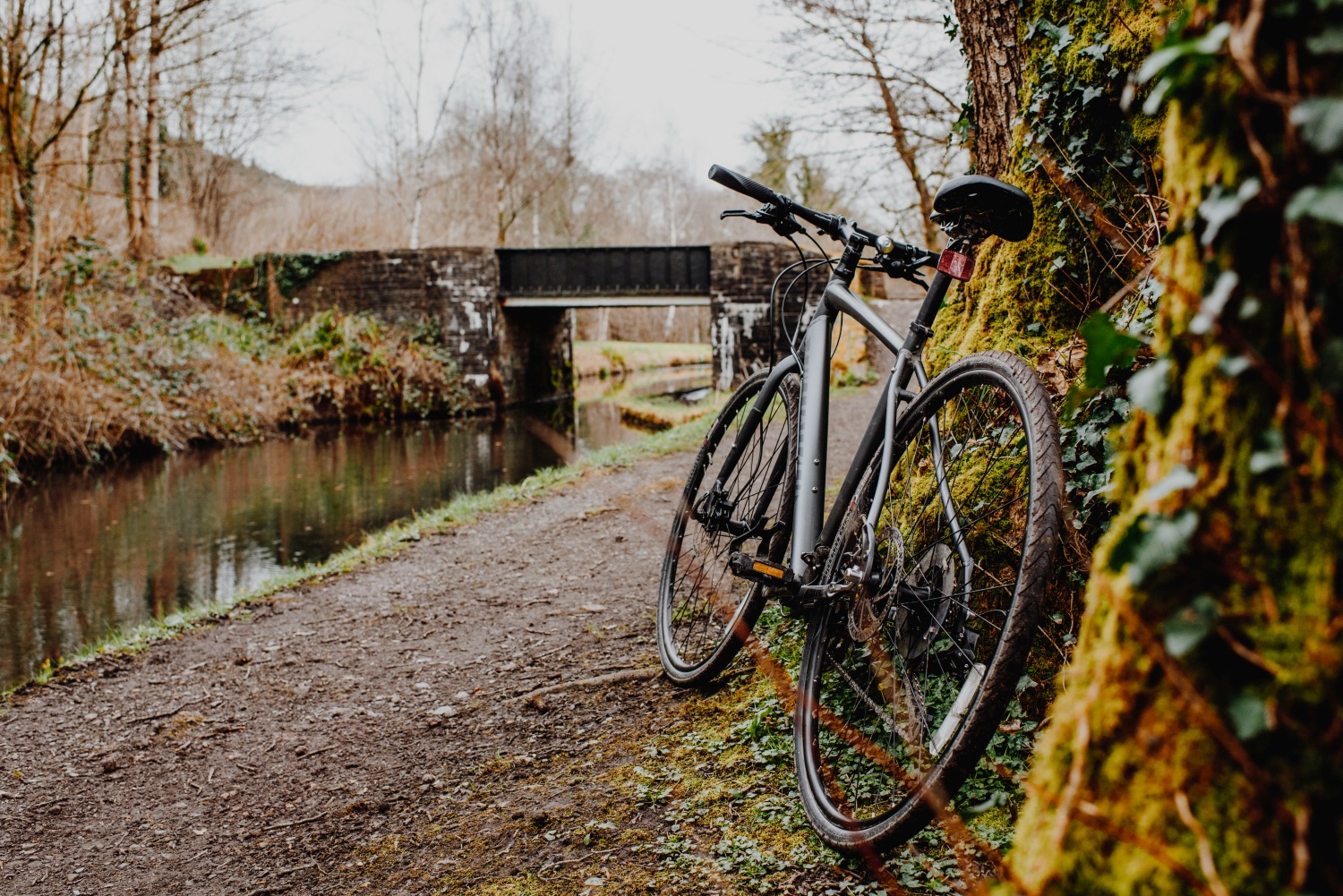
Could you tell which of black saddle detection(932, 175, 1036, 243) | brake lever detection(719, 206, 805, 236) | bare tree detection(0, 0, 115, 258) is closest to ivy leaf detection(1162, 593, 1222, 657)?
black saddle detection(932, 175, 1036, 243)

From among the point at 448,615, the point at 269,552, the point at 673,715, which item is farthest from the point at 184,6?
the point at 673,715

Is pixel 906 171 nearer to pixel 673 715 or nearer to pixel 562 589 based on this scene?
pixel 562 589

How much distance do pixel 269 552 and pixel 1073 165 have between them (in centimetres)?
818

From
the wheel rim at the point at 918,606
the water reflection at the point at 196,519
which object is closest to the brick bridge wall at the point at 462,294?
the water reflection at the point at 196,519

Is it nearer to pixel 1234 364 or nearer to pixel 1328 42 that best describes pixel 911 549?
pixel 1234 364

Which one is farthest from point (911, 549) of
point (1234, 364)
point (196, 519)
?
point (196, 519)

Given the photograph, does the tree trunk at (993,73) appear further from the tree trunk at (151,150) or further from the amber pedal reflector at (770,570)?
the tree trunk at (151,150)

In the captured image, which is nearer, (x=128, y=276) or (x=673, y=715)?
(x=673, y=715)

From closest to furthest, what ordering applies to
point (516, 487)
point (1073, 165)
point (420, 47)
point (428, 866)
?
point (428, 866), point (1073, 165), point (516, 487), point (420, 47)

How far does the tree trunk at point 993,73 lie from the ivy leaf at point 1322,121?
8.35ft

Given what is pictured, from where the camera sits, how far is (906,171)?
14.1 meters

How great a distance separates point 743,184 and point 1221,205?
6.45 ft

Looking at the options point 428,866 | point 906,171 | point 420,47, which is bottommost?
point 428,866

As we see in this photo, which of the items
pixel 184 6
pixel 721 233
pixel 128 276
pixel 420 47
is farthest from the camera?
pixel 721 233
